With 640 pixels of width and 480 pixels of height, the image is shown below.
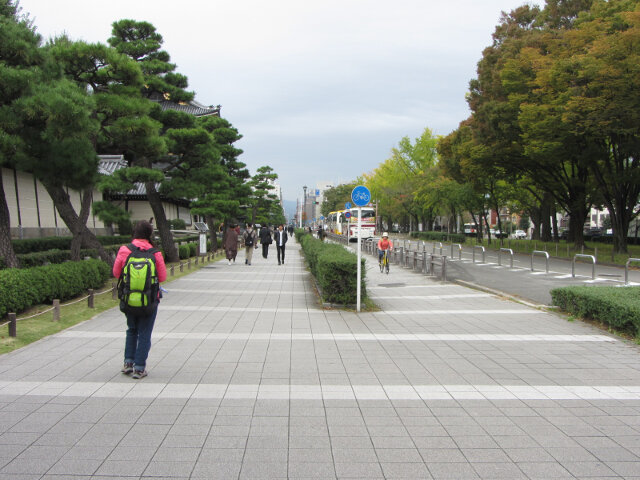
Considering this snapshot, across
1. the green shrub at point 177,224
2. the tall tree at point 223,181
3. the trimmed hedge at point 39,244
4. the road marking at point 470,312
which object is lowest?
the road marking at point 470,312

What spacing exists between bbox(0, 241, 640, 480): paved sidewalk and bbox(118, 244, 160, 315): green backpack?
2.60 ft

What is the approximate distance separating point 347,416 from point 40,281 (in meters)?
6.91

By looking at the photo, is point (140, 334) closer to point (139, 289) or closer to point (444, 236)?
point (139, 289)

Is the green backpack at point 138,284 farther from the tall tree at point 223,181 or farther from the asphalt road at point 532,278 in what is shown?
the tall tree at point 223,181

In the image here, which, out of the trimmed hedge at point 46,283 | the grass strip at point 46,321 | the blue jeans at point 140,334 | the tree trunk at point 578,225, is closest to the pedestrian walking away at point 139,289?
the blue jeans at point 140,334

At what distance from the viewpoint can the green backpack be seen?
14.8ft

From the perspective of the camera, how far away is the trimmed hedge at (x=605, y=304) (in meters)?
6.90

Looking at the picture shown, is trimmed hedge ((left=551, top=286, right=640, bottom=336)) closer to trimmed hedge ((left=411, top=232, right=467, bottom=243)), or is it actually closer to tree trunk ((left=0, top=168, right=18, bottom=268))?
tree trunk ((left=0, top=168, right=18, bottom=268))

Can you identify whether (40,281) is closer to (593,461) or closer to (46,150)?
(46,150)

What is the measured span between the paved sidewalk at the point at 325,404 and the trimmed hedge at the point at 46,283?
3.97 ft

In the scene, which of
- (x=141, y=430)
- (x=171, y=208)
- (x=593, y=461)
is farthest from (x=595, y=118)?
(x=171, y=208)

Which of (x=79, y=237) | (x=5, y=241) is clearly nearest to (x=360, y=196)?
(x=5, y=241)

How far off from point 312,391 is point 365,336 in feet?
8.63

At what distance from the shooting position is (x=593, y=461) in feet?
10.4
